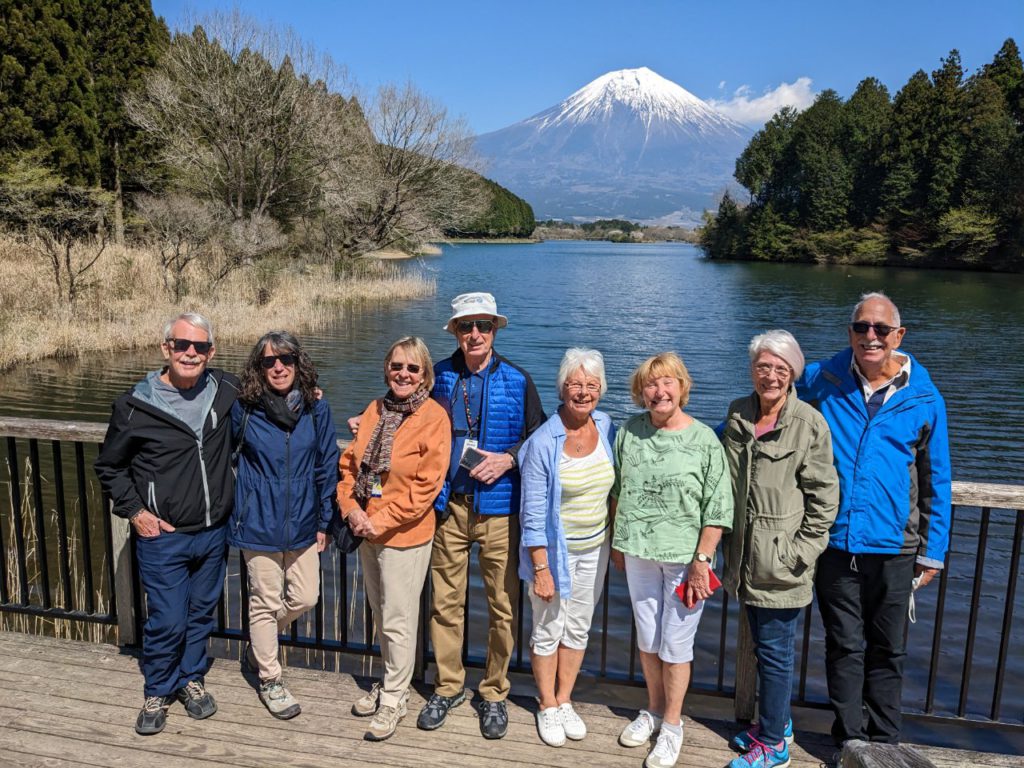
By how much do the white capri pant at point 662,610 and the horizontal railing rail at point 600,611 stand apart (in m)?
0.26

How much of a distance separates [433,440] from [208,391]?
1005 millimetres

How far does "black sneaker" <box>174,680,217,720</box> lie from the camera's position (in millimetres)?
3389

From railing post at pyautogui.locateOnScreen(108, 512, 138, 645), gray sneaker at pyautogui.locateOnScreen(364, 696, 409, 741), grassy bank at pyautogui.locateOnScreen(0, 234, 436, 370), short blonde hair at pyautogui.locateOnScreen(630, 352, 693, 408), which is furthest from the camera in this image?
grassy bank at pyautogui.locateOnScreen(0, 234, 436, 370)

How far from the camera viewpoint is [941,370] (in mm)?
18484

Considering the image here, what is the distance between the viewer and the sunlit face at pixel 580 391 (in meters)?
3.22

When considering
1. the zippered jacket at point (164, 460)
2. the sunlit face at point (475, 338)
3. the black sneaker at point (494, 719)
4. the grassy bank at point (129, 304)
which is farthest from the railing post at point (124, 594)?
the grassy bank at point (129, 304)

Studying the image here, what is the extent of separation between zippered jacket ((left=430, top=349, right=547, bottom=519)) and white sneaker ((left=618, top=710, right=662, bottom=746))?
3.40 feet

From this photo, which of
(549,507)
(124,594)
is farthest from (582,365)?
(124,594)

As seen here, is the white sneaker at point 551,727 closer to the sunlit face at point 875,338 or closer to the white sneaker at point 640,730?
the white sneaker at point 640,730

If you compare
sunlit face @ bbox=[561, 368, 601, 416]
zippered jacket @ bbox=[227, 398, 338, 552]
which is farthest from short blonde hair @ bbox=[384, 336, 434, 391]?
sunlit face @ bbox=[561, 368, 601, 416]

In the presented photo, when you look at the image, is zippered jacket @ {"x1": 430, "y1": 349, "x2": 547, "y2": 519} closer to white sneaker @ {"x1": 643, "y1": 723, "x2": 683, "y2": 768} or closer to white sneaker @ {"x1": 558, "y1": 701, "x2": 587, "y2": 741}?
white sneaker @ {"x1": 558, "y1": 701, "x2": 587, "y2": 741}

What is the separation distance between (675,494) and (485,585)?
0.94 m

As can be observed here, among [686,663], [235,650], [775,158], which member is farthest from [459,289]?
[775,158]

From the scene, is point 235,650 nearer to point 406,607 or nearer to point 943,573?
point 406,607
